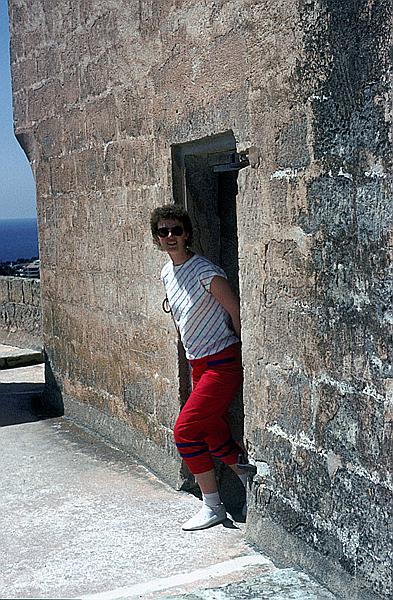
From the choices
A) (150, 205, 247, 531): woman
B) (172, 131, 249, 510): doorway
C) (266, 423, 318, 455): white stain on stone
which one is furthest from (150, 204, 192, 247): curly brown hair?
(266, 423, 318, 455): white stain on stone

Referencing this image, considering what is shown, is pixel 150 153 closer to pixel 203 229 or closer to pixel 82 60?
pixel 203 229

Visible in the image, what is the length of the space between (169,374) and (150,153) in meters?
1.33

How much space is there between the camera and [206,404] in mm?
4891

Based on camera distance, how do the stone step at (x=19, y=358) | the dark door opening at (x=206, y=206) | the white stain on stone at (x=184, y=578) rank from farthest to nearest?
the stone step at (x=19, y=358), the dark door opening at (x=206, y=206), the white stain on stone at (x=184, y=578)

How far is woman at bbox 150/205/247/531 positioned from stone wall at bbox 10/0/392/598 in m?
0.24

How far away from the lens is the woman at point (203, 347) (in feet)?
16.1

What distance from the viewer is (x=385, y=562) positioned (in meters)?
3.67

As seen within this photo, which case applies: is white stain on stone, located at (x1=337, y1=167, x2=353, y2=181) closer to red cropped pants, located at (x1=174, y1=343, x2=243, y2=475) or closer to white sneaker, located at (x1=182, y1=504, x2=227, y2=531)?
red cropped pants, located at (x1=174, y1=343, x2=243, y2=475)

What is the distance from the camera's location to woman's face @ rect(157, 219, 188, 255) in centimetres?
499

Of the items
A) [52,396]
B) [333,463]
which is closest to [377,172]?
[333,463]

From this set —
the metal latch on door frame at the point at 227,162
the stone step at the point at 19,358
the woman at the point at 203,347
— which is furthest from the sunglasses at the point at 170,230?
the stone step at the point at 19,358

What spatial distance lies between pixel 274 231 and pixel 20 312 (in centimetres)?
770

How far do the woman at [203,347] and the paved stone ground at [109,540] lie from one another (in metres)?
0.30

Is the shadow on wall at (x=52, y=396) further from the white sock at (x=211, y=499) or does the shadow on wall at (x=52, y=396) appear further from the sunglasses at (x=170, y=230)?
the sunglasses at (x=170, y=230)
